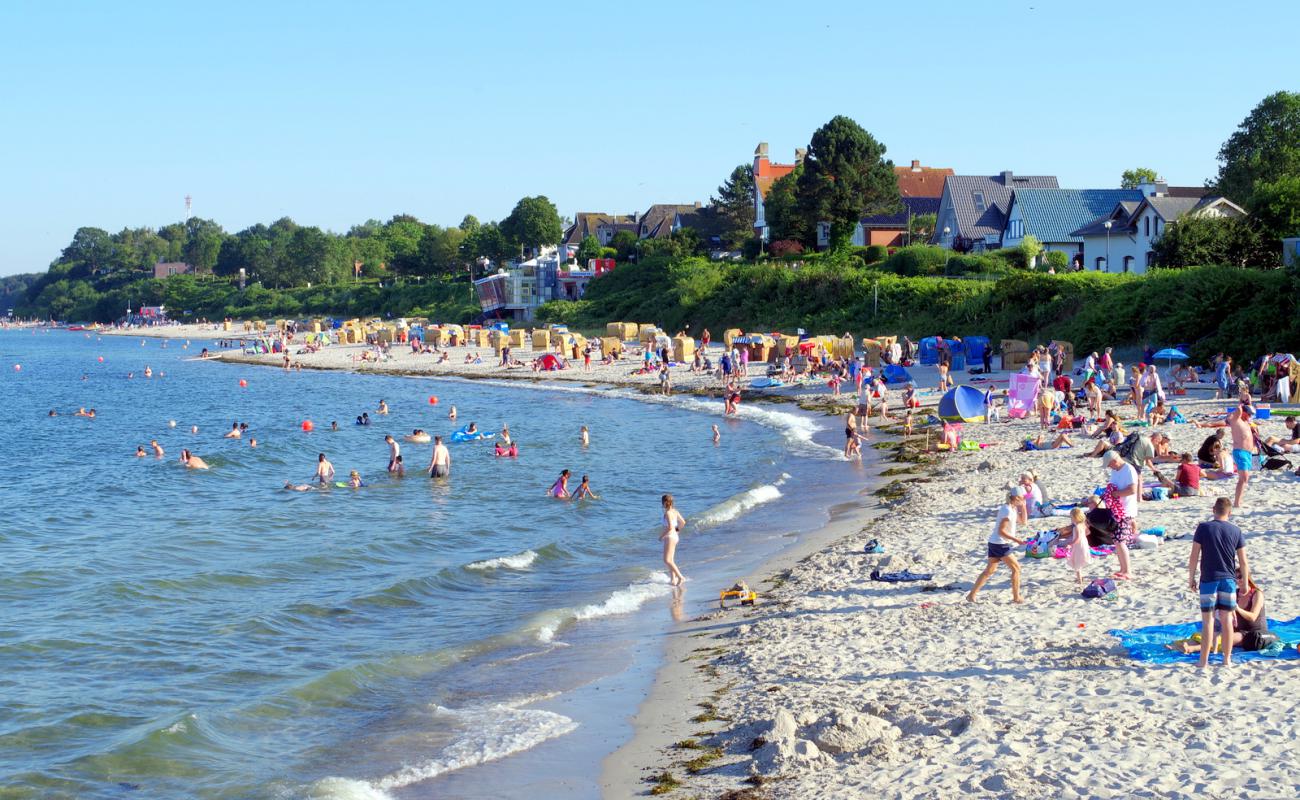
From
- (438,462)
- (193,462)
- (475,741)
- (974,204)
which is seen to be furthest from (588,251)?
(475,741)

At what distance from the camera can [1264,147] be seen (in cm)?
5216

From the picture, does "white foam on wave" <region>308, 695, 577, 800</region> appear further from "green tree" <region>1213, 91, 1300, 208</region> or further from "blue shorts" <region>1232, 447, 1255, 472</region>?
"green tree" <region>1213, 91, 1300, 208</region>

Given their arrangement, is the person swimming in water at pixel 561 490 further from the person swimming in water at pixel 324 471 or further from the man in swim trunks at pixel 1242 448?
the man in swim trunks at pixel 1242 448

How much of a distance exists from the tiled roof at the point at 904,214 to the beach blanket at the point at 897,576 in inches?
2262

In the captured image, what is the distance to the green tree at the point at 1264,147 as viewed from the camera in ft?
164

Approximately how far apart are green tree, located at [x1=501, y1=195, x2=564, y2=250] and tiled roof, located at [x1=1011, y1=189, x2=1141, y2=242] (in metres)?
57.5

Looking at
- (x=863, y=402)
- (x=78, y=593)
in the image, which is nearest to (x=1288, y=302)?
(x=863, y=402)

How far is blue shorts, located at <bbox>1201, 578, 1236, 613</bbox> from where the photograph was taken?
9273 millimetres

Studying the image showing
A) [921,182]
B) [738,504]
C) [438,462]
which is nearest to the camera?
[738,504]

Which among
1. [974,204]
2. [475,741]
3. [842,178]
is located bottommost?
[475,741]

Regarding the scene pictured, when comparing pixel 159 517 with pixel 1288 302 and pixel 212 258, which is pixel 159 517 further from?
pixel 212 258

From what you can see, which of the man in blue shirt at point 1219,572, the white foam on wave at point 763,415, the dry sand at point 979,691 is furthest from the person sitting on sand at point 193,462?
the man in blue shirt at point 1219,572

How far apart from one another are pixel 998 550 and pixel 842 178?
59.2 m

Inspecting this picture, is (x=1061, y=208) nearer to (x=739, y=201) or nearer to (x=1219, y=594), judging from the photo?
(x=739, y=201)
